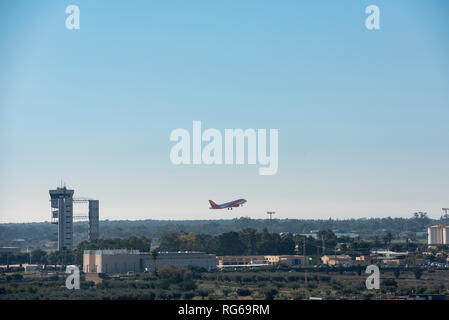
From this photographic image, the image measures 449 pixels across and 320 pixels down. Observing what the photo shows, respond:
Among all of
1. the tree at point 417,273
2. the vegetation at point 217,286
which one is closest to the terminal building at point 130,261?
the vegetation at point 217,286

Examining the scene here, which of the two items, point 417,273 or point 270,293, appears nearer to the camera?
point 270,293

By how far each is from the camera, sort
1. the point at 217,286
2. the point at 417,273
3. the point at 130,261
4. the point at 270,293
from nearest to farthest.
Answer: the point at 270,293 < the point at 217,286 < the point at 417,273 < the point at 130,261

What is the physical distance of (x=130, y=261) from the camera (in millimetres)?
178875

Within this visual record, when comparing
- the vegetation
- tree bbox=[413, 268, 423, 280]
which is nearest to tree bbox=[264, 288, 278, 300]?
the vegetation

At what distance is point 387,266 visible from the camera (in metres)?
200

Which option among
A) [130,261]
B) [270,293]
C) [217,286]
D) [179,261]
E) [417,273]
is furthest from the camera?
[179,261]

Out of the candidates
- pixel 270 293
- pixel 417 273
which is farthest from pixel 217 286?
pixel 417 273

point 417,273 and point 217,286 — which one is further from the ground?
point 217,286

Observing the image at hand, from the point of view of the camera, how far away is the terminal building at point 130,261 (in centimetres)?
17388

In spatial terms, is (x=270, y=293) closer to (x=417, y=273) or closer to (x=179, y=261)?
(x=417, y=273)

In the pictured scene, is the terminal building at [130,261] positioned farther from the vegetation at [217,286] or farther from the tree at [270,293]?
the tree at [270,293]

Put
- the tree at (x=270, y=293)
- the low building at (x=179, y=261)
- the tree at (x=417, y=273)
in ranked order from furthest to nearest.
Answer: the low building at (x=179, y=261), the tree at (x=417, y=273), the tree at (x=270, y=293)
